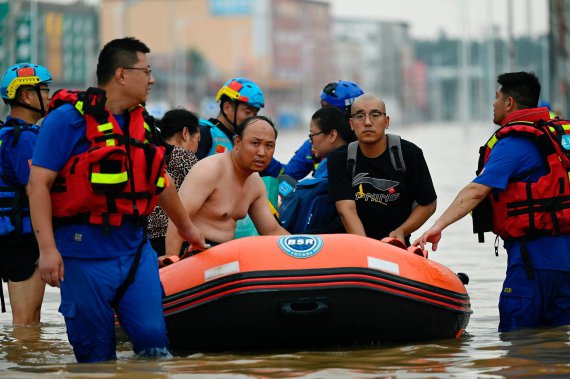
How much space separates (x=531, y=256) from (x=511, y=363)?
848mm

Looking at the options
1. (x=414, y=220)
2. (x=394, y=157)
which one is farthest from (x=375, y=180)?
(x=414, y=220)

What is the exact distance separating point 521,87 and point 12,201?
10.9 feet

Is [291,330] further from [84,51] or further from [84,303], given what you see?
[84,51]

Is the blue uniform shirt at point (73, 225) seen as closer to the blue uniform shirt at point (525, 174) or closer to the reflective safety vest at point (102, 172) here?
the reflective safety vest at point (102, 172)

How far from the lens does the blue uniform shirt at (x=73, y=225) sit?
641 centimetres

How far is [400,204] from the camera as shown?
27.8 feet

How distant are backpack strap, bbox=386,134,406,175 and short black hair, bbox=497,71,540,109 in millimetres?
738

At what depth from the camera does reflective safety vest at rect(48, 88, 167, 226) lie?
6.46 metres

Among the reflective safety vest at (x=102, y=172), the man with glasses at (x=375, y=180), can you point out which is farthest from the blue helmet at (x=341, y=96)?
the reflective safety vest at (x=102, y=172)

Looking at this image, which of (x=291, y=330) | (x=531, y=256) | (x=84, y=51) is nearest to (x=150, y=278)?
(x=291, y=330)

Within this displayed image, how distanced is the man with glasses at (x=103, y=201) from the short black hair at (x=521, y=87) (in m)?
2.43

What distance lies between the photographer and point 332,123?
9.30 meters

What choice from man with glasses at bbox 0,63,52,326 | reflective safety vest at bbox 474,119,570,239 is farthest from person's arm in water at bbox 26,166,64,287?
reflective safety vest at bbox 474,119,570,239

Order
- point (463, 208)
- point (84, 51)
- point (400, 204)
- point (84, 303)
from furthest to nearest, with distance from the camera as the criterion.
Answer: point (84, 51), point (400, 204), point (463, 208), point (84, 303)
